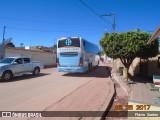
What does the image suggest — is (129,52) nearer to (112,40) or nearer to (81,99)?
(112,40)

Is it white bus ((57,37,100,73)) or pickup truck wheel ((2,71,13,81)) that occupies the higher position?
white bus ((57,37,100,73))

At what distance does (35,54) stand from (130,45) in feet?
65.9

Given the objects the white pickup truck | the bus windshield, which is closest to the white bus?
the bus windshield

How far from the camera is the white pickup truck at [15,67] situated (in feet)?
48.0

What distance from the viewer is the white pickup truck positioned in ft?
48.0

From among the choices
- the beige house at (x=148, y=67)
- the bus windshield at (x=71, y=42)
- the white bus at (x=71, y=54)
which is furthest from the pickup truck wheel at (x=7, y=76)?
the beige house at (x=148, y=67)

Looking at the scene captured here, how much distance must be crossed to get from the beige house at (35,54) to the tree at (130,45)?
1437 centimetres

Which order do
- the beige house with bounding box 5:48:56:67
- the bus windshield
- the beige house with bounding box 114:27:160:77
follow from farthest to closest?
the beige house with bounding box 5:48:56:67
the beige house with bounding box 114:27:160:77
the bus windshield

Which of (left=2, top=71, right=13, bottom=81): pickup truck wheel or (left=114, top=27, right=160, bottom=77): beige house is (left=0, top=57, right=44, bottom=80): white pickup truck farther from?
(left=114, top=27, right=160, bottom=77): beige house

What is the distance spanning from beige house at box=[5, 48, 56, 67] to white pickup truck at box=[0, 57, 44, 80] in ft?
28.1

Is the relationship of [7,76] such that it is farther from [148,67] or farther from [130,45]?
[148,67]

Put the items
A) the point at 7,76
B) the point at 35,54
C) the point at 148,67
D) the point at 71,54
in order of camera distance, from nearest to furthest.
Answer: the point at 7,76
the point at 71,54
the point at 148,67
the point at 35,54

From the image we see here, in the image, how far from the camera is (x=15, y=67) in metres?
15.7

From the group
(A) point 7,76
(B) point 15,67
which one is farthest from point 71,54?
(A) point 7,76
